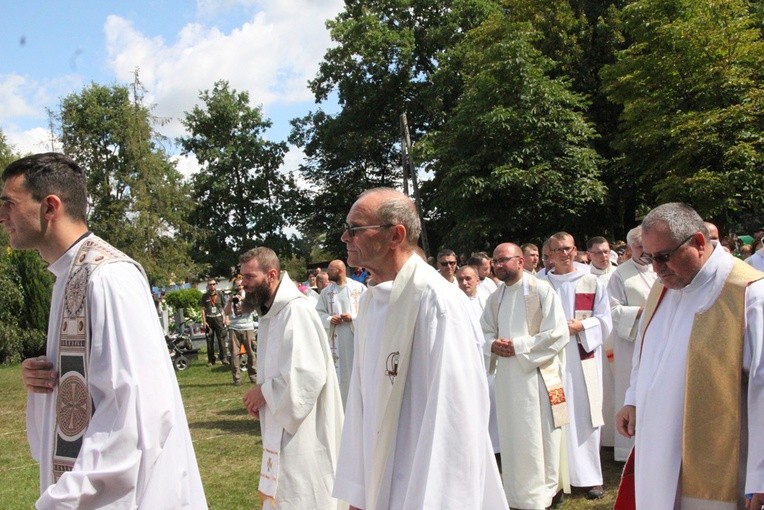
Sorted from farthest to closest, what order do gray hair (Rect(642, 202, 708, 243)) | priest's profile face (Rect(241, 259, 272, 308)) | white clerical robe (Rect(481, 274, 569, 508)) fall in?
white clerical robe (Rect(481, 274, 569, 508))
priest's profile face (Rect(241, 259, 272, 308))
gray hair (Rect(642, 202, 708, 243))

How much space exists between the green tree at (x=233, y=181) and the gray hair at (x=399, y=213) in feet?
133

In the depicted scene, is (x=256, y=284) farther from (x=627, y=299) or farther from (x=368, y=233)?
(x=627, y=299)

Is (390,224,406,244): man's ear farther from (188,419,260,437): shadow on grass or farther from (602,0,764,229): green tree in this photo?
(602,0,764,229): green tree

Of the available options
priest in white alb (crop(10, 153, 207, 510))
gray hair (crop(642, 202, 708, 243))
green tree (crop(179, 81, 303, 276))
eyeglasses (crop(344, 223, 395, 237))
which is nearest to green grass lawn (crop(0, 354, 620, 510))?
gray hair (crop(642, 202, 708, 243))

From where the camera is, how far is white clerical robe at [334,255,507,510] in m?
2.88

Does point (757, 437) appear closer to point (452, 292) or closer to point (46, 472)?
point (452, 292)

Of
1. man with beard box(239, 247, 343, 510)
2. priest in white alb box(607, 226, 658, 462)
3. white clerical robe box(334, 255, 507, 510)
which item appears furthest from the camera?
priest in white alb box(607, 226, 658, 462)

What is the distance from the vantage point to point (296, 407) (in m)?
4.82

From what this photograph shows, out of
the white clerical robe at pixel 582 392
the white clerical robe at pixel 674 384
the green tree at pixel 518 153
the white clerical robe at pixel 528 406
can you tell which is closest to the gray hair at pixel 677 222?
the white clerical robe at pixel 674 384

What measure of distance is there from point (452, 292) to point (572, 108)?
2587 centimetres

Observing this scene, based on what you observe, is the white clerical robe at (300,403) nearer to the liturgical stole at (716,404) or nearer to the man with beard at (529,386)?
the man with beard at (529,386)

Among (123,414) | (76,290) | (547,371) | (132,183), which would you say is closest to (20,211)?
(76,290)

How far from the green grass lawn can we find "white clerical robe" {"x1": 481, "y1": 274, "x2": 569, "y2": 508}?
532 mm

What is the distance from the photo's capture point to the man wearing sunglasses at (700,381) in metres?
3.41
